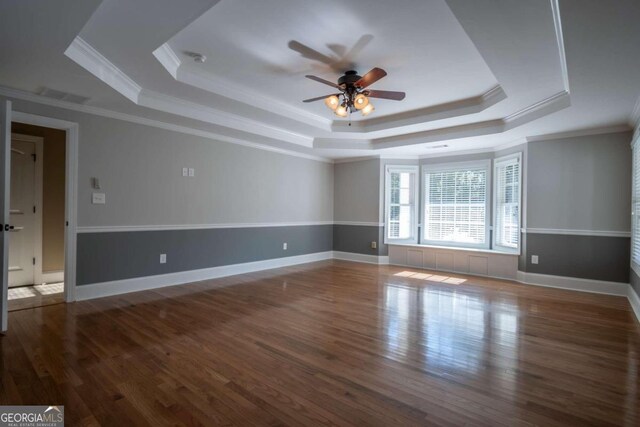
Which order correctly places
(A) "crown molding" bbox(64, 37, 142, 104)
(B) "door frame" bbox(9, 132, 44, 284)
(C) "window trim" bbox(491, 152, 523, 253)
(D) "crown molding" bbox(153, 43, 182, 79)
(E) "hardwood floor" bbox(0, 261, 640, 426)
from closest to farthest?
(E) "hardwood floor" bbox(0, 261, 640, 426) → (A) "crown molding" bbox(64, 37, 142, 104) → (D) "crown molding" bbox(153, 43, 182, 79) → (B) "door frame" bbox(9, 132, 44, 284) → (C) "window trim" bbox(491, 152, 523, 253)

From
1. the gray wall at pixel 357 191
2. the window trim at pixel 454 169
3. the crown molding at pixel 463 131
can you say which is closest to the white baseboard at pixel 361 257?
the gray wall at pixel 357 191

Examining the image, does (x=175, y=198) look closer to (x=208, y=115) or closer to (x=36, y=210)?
(x=208, y=115)

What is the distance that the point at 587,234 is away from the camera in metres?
4.90

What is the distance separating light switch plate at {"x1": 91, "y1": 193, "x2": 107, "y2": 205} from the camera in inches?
163

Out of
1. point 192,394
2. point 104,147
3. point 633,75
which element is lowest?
point 192,394

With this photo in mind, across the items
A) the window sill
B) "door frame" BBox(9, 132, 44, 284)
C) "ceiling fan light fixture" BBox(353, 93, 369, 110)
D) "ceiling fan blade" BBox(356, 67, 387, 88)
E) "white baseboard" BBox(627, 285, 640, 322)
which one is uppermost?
"ceiling fan blade" BBox(356, 67, 387, 88)

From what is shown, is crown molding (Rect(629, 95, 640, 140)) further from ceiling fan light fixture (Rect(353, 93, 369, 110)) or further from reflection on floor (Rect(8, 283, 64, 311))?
reflection on floor (Rect(8, 283, 64, 311))

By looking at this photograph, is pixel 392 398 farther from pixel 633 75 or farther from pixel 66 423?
pixel 633 75

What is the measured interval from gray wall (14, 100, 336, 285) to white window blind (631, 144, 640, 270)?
207 inches

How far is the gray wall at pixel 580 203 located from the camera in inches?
184

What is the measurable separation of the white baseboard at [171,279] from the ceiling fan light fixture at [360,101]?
3.55 meters

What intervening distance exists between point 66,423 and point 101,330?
1500mm

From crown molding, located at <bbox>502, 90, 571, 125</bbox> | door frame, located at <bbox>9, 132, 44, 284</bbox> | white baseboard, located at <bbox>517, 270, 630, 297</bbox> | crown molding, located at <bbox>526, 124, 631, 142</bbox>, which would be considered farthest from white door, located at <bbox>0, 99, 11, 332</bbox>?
white baseboard, located at <bbox>517, 270, 630, 297</bbox>

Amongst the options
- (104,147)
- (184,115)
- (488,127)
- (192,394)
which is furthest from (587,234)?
(104,147)
